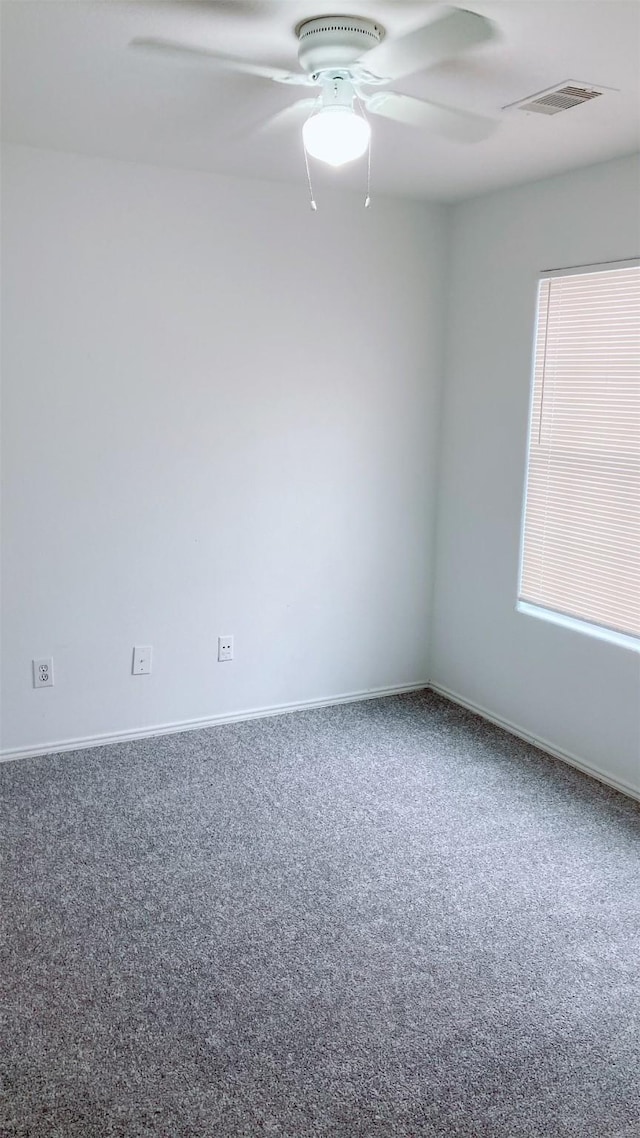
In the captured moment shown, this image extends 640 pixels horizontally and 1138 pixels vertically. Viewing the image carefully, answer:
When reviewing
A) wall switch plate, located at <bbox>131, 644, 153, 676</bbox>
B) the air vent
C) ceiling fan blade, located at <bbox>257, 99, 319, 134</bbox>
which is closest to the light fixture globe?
ceiling fan blade, located at <bbox>257, 99, 319, 134</bbox>

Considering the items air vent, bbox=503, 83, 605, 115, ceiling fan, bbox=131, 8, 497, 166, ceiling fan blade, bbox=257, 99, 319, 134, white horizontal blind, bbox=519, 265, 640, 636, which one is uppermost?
air vent, bbox=503, 83, 605, 115

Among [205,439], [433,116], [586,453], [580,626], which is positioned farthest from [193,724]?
[433,116]

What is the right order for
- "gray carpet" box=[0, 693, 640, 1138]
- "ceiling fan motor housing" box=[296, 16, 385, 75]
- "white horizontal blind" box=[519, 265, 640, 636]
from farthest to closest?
"white horizontal blind" box=[519, 265, 640, 636]
"ceiling fan motor housing" box=[296, 16, 385, 75]
"gray carpet" box=[0, 693, 640, 1138]

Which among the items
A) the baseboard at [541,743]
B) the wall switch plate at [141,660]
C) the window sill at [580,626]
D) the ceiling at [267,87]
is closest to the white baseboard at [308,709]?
the baseboard at [541,743]

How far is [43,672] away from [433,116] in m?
2.62

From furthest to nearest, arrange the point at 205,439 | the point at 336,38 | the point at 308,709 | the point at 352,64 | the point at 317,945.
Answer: the point at 308,709
the point at 205,439
the point at 317,945
the point at 352,64
the point at 336,38

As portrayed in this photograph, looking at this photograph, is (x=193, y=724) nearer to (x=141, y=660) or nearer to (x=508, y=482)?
(x=141, y=660)

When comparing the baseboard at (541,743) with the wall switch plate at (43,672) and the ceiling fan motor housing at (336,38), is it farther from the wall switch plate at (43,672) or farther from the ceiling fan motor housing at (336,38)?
the ceiling fan motor housing at (336,38)

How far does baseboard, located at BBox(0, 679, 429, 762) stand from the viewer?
12.5ft

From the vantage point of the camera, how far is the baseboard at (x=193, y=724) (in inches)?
150

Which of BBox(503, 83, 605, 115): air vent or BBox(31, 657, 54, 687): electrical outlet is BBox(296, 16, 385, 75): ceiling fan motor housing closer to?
BBox(503, 83, 605, 115): air vent

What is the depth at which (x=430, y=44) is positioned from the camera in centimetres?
221

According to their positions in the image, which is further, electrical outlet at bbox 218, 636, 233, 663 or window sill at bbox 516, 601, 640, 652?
electrical outlet at bbox 218, 636, 233, 663

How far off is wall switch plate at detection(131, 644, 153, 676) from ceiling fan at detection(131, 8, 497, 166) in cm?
228
